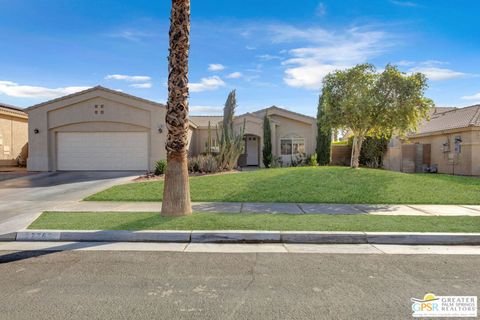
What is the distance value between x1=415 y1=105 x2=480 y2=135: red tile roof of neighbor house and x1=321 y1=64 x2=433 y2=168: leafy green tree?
16.1ft

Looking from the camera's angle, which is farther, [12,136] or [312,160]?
[312,160]

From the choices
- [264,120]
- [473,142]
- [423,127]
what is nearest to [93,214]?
[264,120]

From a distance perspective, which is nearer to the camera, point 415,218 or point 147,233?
point 147,233

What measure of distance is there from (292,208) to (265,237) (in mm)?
2863

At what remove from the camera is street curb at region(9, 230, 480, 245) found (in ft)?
19.9

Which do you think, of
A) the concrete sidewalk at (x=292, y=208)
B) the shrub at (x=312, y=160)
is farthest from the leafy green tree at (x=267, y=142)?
the concrete sidewalk at (x=292, y=208)

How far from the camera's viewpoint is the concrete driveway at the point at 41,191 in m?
7.88

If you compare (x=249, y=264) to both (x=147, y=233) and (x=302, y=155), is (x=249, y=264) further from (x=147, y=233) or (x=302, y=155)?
(x=302, y=155)

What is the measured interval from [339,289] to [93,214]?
6443 millimetres

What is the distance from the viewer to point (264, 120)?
2127 cm

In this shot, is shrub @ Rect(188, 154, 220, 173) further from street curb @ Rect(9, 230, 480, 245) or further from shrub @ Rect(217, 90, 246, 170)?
street curb @ Rect(9, 230, 480, 245)

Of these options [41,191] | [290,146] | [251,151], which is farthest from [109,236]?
[251,151]

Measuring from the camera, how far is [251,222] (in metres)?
6.96

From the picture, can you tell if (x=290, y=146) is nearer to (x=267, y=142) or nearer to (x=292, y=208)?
(x=267, y=142)
